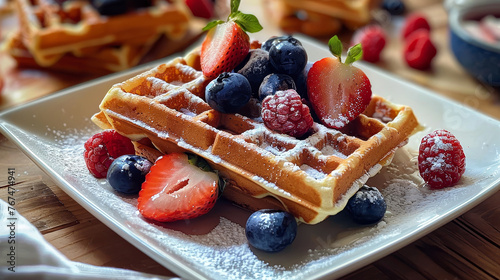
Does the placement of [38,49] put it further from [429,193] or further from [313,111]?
[429,193]

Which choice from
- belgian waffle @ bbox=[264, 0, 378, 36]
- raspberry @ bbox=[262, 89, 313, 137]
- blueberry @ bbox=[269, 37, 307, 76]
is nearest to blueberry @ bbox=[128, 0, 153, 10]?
belgian waffle @ bbox=[264, 0, 378, 36]

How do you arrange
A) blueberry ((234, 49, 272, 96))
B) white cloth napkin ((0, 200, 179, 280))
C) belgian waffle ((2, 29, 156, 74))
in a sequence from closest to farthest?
white cloth napkin ((0, 200, 179, 280)) → blueberry ((234, 49, 272, 96)) → belgian waffle ((2, 29, 156, 74))

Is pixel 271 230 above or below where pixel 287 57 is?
below

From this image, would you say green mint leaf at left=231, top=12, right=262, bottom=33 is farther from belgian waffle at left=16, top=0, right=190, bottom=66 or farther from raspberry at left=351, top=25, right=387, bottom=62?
raspberry at left=351, top=25, right=387, bottom=62

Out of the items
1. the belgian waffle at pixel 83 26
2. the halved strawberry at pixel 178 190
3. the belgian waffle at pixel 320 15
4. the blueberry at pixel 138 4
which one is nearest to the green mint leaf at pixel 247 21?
the halved strawberry at pixel 178 190

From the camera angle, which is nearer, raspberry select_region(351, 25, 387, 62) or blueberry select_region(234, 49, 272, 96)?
blueberry select_region(234, 49, 272, 96)

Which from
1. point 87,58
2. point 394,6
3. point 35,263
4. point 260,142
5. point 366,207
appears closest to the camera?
point 35,263

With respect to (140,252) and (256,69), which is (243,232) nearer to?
(140,252)

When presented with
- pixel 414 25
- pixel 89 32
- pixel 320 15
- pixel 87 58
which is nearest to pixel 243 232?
pixel 89 32
